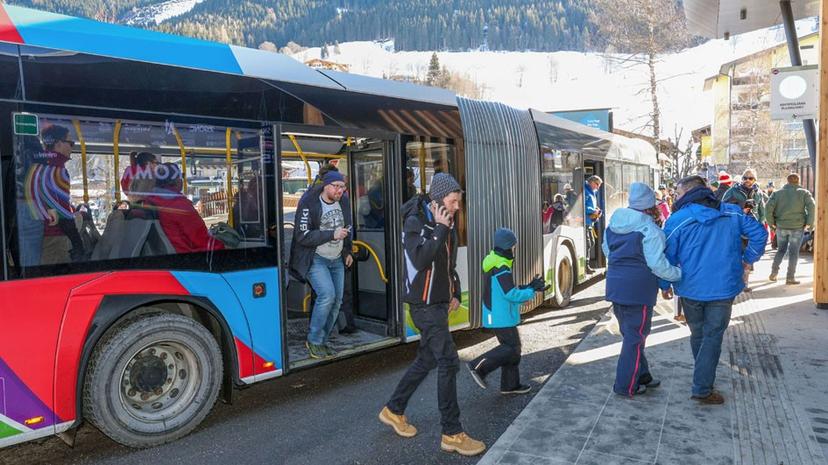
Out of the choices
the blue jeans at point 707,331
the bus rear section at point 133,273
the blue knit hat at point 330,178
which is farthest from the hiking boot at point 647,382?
the blue knit hat at point 330,178

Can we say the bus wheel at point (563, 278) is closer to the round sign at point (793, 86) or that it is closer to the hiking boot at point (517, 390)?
the round sign at point (793, 86)

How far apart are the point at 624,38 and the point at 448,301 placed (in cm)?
2647

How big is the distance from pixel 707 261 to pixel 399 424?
2.57m

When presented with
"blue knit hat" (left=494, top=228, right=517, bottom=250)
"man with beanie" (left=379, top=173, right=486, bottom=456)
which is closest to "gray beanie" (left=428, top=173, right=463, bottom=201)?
"man with beanie" (left=379, top=173, right=486, bottom=456)

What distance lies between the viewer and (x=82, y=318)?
152 inches

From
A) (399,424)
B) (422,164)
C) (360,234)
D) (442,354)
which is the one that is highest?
(422,164)

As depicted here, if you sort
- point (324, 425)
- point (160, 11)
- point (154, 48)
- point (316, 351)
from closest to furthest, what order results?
point (154, 48) < point (324, 425) < point (316, 351) < point (160, 11)

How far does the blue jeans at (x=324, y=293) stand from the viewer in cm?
566

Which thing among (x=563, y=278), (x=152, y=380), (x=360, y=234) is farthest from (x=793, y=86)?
(x=152, y=380)

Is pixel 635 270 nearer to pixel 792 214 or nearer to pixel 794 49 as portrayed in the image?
pixel 794 49

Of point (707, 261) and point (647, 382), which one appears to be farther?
point (647, 382)

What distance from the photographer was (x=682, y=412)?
15.4 ft

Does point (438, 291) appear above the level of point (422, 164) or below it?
below

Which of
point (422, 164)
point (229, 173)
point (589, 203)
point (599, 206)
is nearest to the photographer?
point (229, 173)
